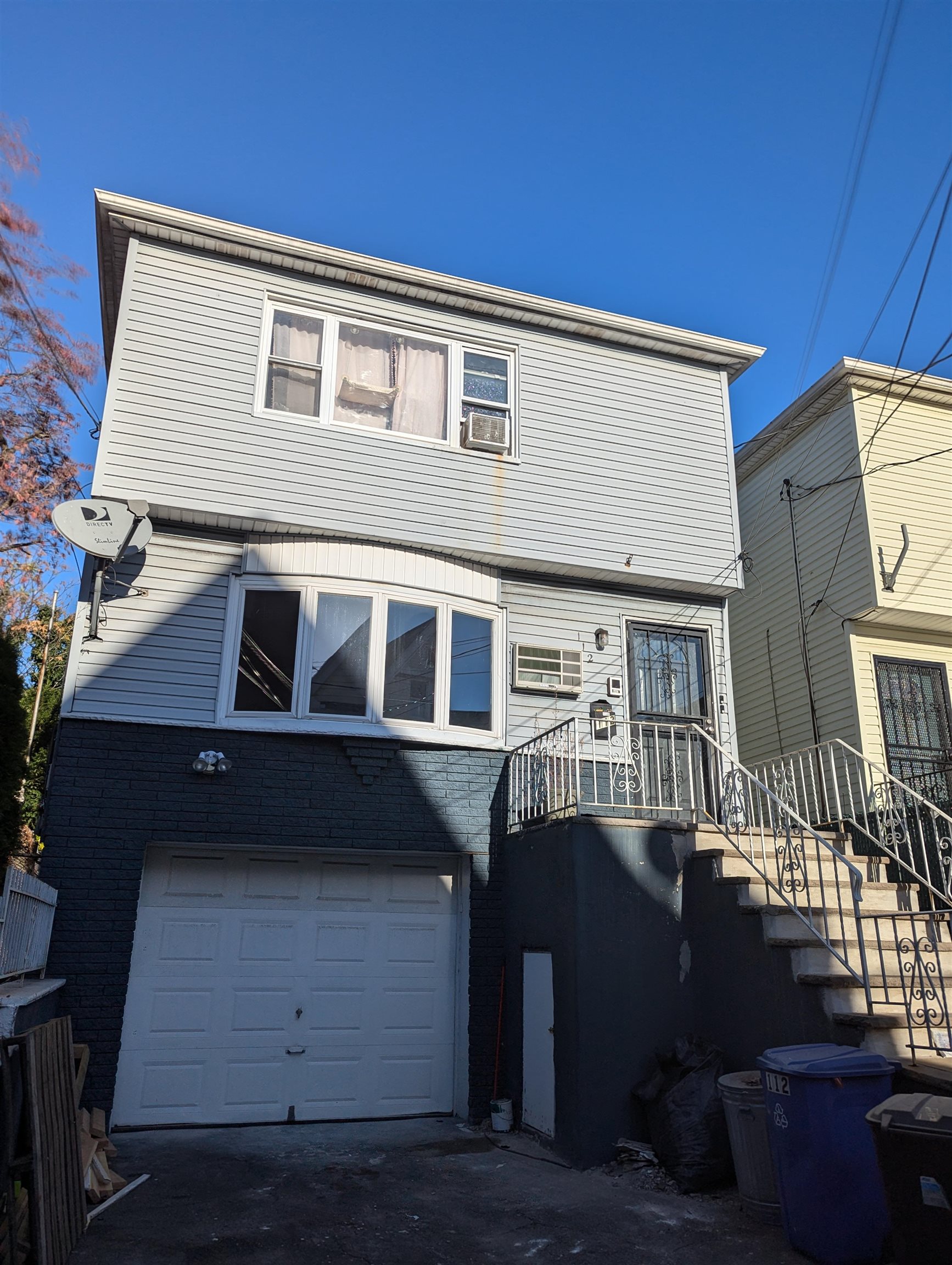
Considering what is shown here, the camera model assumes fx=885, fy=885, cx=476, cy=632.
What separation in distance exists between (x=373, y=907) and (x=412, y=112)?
886 centimetres

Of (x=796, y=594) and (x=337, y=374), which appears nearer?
(x=337, y=374)

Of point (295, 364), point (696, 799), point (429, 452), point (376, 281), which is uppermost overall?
point (376, 281)

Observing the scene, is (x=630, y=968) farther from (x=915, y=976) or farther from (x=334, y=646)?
(x=334, y=646)

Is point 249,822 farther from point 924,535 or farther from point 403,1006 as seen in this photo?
point 924,535

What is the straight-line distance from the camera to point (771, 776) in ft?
35.9

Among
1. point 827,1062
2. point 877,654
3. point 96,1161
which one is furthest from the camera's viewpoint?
point 877,654

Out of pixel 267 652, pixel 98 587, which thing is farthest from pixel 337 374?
pixel 98 587

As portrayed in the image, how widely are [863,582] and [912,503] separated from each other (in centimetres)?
149

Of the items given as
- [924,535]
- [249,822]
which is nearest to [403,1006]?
[249,822]

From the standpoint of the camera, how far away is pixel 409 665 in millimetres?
8797

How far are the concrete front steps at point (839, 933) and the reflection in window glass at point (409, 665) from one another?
9.57 ft

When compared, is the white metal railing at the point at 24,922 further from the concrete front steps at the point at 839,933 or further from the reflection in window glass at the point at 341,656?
the concrete front steps at the point at 839,933

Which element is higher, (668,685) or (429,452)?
(429,452)

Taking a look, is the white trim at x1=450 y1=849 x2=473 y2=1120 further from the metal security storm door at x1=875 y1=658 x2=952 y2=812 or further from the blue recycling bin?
the metal security storm door at x1=875 y1=658 x2=952 y2=812
